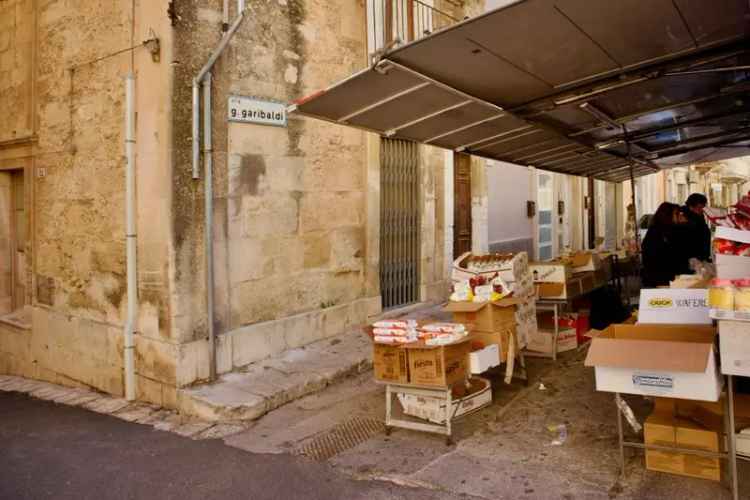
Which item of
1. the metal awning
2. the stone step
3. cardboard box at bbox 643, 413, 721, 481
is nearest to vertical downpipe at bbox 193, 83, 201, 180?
the metal awning

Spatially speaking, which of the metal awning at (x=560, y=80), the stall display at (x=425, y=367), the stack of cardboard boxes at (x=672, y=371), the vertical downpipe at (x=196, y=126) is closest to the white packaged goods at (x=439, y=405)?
the stall display at (x=425, y=367)

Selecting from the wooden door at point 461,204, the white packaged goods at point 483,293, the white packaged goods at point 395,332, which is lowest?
the white packaged goods at point 395,332

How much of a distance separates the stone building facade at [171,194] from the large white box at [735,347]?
432 centimetres

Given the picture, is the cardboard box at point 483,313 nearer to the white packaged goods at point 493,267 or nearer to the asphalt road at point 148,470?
the white packaged goods at point 493,267

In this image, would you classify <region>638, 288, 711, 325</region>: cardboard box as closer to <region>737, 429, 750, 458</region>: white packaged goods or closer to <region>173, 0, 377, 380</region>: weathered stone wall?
<region>737, 429, 750, 458</region>: white packaged goods

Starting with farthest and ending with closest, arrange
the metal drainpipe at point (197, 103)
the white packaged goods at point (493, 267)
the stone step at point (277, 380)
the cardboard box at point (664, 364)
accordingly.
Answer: the metal drainpipe at point (197, 103)
the white packaged goods at point (493, 267)
the stone step at point (277, 380)
the cardboard box at point (664, 364)

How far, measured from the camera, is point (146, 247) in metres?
5.89

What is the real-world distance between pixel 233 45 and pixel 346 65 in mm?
1807

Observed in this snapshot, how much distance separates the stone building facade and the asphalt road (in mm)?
786

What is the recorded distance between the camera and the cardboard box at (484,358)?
455 centimetres

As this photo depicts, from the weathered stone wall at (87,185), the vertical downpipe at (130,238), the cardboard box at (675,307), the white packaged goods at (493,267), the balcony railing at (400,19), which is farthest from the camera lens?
the balcony railing at (400,19)

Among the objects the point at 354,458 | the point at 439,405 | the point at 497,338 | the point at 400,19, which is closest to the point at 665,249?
the point at 497,338

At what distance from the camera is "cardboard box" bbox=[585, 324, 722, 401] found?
327 centimetres

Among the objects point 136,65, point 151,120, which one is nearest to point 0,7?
point 136,65
